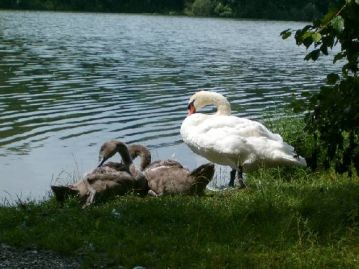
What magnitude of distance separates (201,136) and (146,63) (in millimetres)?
29651

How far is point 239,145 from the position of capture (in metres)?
11.1

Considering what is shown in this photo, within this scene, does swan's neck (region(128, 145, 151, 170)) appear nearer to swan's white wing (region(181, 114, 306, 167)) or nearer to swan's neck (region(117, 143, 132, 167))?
swan's white wing (region(181, 114, 306, 167))

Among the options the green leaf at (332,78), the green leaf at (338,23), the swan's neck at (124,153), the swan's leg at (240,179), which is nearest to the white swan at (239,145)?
the swan's leg at (240,179)

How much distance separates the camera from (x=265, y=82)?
3434cm

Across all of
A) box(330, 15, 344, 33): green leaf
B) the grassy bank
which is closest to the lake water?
the grassy bank

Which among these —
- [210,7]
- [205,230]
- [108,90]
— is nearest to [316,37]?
[205,230]

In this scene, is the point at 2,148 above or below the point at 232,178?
below

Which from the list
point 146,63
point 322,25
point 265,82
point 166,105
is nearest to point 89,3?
point 146,63

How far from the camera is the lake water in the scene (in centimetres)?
1684

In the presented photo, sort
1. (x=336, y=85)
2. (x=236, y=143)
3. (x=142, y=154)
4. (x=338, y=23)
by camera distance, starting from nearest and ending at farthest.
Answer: (x=338, y=23), (x=336, y=85), (x=236, y=143), (x=142, y=154)

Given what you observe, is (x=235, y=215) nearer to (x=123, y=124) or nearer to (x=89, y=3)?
(x=123, y=124)

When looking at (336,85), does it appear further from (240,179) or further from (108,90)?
(108,90)

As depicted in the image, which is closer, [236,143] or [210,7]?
[236,143]

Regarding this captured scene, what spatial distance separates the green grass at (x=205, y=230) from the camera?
7109 millimetres
